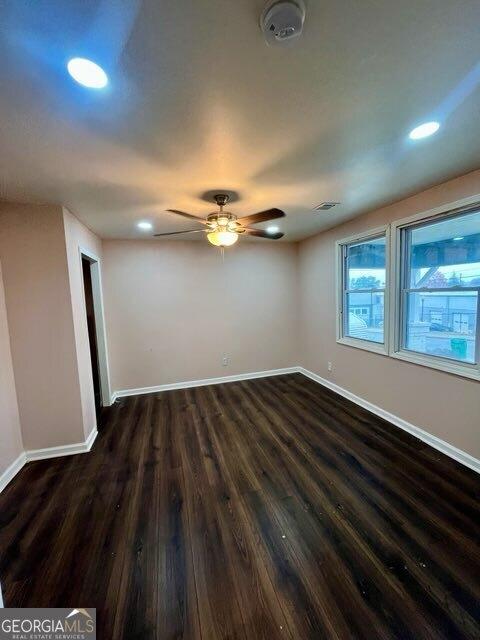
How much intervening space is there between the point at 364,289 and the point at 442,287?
1.02 meters

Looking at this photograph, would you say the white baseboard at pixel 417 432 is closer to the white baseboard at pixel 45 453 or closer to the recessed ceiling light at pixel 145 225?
the white baseboard at pixel 45 453

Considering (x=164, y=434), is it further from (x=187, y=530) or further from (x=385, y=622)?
(x=385, y=622)

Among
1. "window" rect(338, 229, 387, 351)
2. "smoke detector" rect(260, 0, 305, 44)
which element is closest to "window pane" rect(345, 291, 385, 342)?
"window" rect(338, 229, 387, 351)

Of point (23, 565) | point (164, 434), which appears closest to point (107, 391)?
point (164, 434)

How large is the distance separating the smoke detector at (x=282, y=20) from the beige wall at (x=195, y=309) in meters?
3.45

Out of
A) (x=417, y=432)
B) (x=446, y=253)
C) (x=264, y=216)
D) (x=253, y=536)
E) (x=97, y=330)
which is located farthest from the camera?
(x=97, y=330)

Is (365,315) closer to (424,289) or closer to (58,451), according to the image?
(424,289)

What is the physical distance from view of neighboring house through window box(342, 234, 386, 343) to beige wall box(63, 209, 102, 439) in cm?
342

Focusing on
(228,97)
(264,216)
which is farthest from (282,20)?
(264,216)

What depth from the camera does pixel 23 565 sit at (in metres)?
1.53

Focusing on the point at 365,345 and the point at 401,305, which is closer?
the point at 401,305

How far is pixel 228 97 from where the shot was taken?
4.11ft

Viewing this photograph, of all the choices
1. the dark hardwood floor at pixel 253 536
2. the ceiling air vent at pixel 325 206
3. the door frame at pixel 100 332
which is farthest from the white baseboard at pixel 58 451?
the ceiling air vent at pixel 325 206

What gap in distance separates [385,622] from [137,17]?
2.66 m
